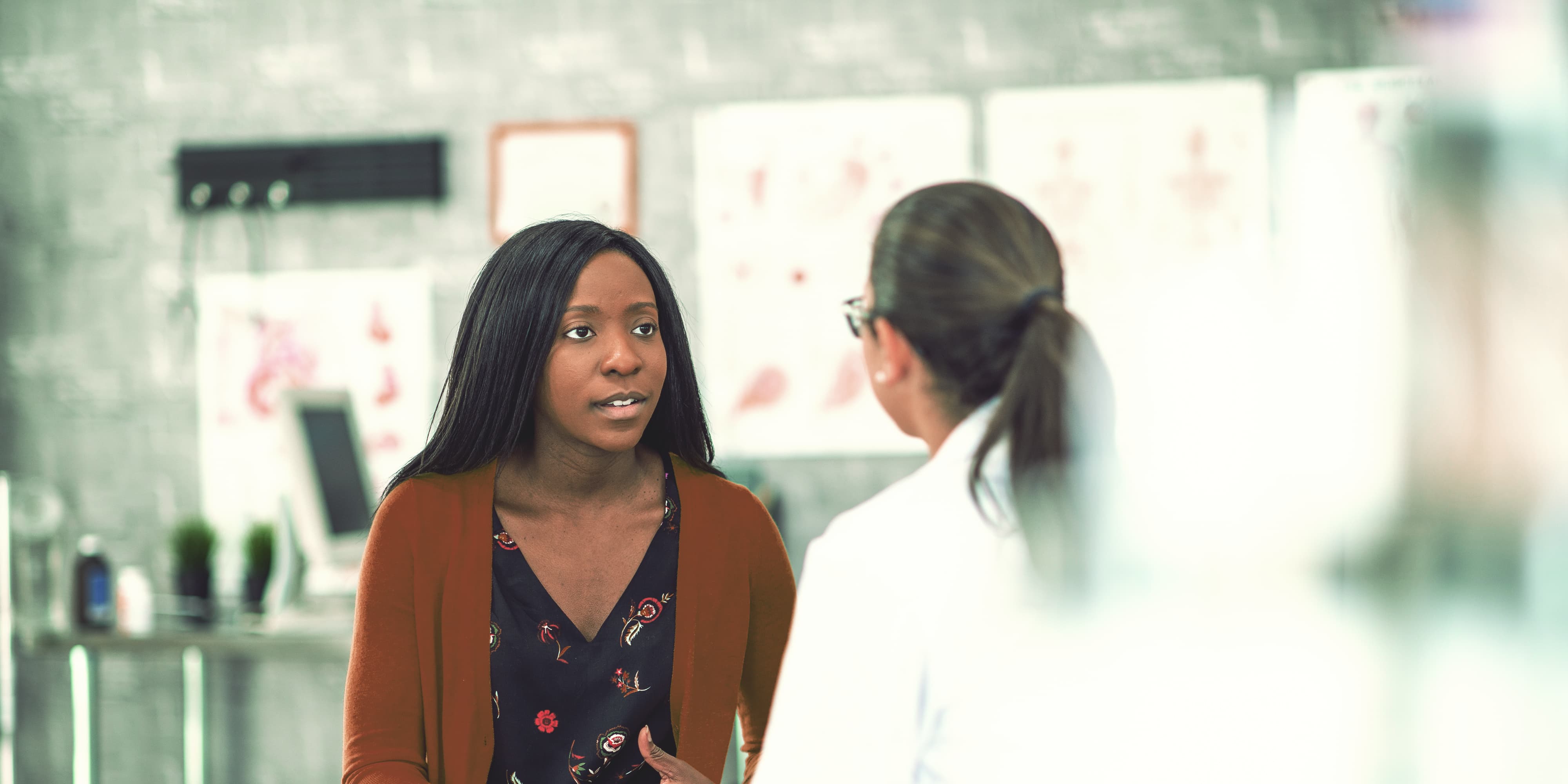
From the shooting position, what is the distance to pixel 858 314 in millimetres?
1011

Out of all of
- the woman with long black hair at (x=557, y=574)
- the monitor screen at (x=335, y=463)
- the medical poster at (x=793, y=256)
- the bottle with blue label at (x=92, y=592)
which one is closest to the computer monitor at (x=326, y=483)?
the monitor screen at (x=335, y=463)

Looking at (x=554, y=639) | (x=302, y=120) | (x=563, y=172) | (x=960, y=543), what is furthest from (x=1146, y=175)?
(x=960, y=543)

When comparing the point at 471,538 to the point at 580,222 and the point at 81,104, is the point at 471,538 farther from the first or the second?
the point at 81,104

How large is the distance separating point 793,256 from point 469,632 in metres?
2.31

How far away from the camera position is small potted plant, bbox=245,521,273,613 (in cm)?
325

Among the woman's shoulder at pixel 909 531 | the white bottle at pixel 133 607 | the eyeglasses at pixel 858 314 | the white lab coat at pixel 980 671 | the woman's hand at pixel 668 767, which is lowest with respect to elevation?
the white bottle at pixel 133 607

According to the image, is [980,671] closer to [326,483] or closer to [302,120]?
[326,483]

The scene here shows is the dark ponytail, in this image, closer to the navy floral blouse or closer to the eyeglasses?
A: the eyeglasses

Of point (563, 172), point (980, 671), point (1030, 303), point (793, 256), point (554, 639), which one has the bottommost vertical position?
point (554, 639)

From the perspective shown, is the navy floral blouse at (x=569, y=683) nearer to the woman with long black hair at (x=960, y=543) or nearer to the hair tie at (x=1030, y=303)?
the woman with long black hair at (x=960, y=543)

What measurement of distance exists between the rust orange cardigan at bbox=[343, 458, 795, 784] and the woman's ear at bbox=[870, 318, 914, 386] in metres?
0.46

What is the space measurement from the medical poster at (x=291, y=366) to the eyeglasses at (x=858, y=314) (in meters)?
2.74

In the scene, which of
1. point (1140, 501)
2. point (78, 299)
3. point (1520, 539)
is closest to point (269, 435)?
point (78, 299)

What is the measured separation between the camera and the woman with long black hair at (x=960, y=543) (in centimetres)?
81
